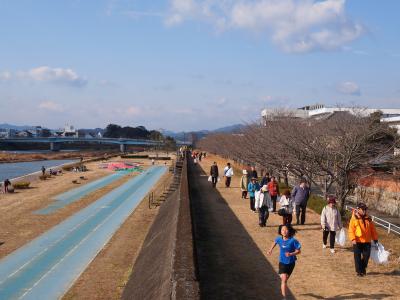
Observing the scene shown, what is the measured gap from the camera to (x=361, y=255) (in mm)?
9266

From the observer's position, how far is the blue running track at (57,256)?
1182cm

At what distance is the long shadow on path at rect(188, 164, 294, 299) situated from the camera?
854 centimetres

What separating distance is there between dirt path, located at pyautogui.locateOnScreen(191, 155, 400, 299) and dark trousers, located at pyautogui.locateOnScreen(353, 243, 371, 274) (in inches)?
7.7

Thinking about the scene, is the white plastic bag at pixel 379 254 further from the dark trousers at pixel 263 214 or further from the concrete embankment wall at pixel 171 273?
the dark trousers at pixel 263 214

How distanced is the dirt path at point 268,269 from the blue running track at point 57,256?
380 centimetres

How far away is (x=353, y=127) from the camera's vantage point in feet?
70.7

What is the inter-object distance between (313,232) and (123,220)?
34.6ft

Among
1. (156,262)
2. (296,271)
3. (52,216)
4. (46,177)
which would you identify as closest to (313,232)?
(296,271)

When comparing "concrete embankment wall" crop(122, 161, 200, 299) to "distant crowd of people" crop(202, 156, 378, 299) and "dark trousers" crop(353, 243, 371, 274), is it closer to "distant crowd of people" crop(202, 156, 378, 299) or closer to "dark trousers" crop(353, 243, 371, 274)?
"distant crowd of people" crop(202, 156, 378, 299)

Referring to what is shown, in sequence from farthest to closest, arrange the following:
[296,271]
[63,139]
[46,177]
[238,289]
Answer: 1. [63,139]
2. [46,177]
3. [296,271]
4. [238,289]

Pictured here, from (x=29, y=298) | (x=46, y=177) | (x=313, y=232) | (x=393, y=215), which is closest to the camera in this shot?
(x=29, y=298)

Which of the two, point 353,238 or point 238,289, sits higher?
point 353,238

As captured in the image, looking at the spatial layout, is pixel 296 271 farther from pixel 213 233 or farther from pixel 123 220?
pixel 123 220

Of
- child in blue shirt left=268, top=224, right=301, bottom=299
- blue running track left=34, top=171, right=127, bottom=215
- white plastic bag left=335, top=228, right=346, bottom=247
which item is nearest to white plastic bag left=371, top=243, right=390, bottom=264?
white plastic bag left=335, top=228, right=346, bottom=247
